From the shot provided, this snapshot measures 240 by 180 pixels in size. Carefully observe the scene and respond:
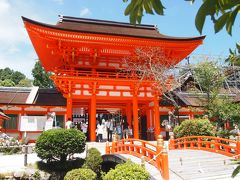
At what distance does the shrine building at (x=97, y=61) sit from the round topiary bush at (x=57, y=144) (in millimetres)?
4560

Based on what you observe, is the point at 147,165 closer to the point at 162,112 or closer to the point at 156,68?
the point at 156,68

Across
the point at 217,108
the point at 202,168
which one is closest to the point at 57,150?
the point at 202,168

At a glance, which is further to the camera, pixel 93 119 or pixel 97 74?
pixel 97 74

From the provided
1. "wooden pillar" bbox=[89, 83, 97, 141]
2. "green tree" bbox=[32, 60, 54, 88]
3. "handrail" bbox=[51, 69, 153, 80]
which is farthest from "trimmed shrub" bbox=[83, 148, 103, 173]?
"green tree" bbox=[32, 60, 54, 88]

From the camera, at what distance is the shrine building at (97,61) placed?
18672mm

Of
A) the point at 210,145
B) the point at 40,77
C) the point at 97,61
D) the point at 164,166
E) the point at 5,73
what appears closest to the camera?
the point at 164,166

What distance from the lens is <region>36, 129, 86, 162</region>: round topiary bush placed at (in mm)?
13547

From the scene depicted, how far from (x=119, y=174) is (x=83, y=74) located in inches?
464

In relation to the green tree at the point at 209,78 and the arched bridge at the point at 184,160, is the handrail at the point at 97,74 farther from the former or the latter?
the arched bridge at the point at 184,160

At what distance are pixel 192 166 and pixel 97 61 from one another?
11942 millimetres

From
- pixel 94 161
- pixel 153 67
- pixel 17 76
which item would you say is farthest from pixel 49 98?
pixel 17 76

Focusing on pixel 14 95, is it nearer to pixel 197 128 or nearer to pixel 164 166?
pixel 197 128

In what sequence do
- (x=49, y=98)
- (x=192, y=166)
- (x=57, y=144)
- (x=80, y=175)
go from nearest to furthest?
(x=192, y=166), (x=80, y=175), (x=57, y=144), (x=49, y=98)

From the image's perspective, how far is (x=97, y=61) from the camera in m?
21.0
